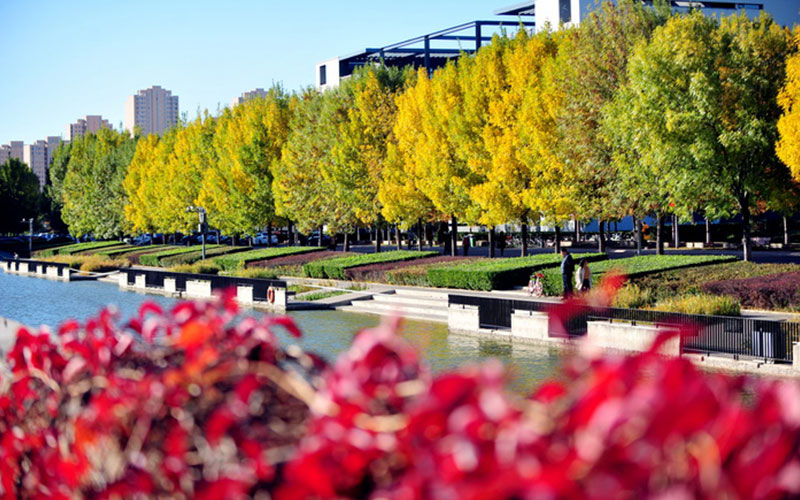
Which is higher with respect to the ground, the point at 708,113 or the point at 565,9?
the point at 565,9

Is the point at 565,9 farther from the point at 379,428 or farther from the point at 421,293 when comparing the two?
the point at 379,428

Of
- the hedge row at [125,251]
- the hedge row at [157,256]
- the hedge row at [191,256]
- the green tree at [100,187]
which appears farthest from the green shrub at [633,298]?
the green tree at [100,187]

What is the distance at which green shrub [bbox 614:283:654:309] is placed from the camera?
22.3 m

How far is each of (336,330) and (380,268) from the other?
12.0 metres

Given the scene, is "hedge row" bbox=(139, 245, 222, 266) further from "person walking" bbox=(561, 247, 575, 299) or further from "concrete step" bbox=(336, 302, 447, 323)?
"person walking" bbox=(561, 247, 575, 299)

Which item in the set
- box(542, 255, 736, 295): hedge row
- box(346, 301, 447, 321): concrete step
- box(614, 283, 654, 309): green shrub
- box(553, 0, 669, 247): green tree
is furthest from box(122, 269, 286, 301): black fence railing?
box(614, 283, 654, 309): green shrub

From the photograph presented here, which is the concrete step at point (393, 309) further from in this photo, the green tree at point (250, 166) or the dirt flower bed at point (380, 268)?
the green tree at point (250, 166)

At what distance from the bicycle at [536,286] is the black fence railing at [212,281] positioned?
8.64m

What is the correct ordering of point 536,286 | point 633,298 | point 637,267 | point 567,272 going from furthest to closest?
point 536,286 < point 637,267 < point 567,272 < point 633,298

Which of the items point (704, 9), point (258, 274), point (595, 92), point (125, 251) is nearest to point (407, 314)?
point (595, 92)

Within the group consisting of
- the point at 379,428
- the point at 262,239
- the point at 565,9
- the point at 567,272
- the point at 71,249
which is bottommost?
the point at 567,272

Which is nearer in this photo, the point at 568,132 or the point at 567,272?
the point at 567,272

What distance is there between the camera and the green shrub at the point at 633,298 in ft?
73.3

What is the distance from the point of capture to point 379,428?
253 cm
